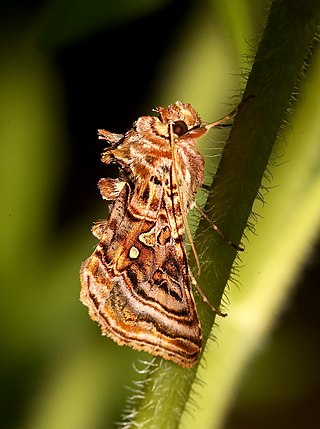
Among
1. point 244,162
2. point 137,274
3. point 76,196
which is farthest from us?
point 76,196

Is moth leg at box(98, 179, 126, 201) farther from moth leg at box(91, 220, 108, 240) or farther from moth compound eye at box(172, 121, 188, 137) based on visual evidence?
moth compound eye at box(172, 121, 188, 137)

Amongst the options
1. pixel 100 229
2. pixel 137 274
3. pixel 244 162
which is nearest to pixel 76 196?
pixel 100 229

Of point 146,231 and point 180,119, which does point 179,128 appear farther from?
point 146,231

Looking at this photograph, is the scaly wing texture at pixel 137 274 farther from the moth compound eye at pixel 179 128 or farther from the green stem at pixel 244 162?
the green stem at pixel 244 162

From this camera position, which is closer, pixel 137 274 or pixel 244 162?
pixel 244 162

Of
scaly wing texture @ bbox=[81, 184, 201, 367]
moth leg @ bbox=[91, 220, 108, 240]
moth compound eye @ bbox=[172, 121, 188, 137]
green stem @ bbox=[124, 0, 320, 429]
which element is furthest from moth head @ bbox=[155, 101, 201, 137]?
green stem @ bbox=[124, 0, 320, 429]

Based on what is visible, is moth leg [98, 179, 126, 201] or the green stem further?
moth leg [98, 179, 126, 201]

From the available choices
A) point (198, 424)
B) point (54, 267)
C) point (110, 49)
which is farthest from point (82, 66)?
point (198, 424)

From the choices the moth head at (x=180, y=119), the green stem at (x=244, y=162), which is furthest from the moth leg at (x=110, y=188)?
the green stem at (x=244, y=162)
